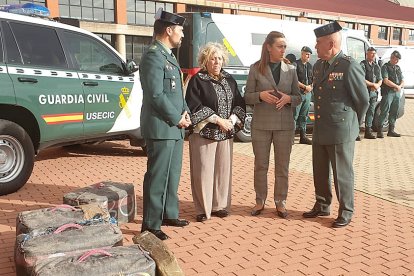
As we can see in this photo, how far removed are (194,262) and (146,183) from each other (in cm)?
86

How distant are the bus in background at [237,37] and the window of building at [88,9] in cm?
2060

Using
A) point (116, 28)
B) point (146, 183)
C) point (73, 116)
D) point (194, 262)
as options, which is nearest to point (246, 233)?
point (194, 262)

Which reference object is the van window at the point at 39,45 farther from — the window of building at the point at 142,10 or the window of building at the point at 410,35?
the window of building at the point at 410,35

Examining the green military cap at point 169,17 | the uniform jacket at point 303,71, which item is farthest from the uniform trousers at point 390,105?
the green military cap at point 169,17

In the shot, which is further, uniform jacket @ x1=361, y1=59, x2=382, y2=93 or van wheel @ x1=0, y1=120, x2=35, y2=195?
uniform jacket @ x1=361, y1=59, x2=382, y2=93

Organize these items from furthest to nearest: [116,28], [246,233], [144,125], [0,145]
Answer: [116,28]
[0,145]
[246,233]
[144,125]

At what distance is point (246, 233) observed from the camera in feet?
14.6

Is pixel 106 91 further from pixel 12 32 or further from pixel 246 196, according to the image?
pixel 246 196

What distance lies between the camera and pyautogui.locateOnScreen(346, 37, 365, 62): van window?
10.9 m

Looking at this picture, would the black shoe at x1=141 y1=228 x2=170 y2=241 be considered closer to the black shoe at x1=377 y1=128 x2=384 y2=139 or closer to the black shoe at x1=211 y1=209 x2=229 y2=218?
the black shoe at x1=211 y1=209 x2=229 y2=218

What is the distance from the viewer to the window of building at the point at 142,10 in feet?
98.9

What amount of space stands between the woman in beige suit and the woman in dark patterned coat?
0.69 feet

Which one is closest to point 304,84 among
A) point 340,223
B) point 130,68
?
point 130,68

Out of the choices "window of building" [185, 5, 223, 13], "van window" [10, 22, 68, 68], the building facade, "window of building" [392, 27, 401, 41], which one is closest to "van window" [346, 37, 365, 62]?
"van window" [10, 22, 68, 68]
